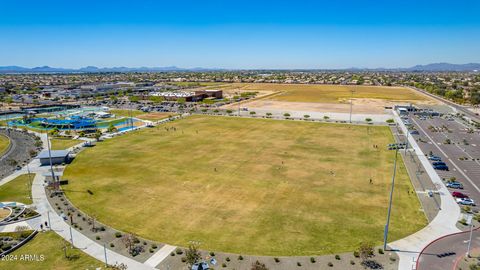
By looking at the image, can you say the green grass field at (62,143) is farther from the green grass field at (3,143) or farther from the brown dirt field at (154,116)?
the brown dirt field at (154,116)

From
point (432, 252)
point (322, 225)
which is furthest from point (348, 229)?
point (432, 252)

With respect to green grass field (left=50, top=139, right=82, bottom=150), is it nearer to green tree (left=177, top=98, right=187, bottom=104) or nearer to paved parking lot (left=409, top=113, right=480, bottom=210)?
green tree (left=177, top=98, right=187, bottom=104)

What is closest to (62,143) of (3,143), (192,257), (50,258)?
(3,143)

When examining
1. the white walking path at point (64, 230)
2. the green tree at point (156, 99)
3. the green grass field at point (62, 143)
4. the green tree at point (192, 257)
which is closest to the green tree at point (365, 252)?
the green tree at point (192, 257)

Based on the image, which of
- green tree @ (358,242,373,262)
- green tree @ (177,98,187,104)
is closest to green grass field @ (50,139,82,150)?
green tree @ (358,242,373,262)

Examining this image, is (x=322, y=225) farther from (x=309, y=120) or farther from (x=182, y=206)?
(x=309, y=120)
